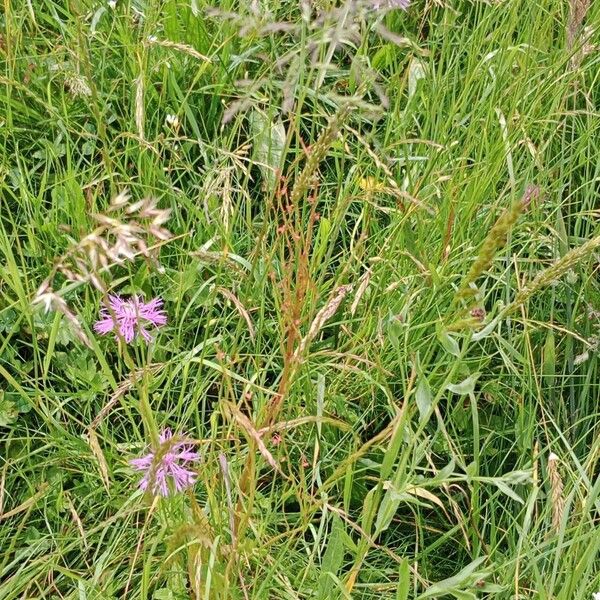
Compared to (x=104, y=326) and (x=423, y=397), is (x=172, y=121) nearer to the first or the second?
(x=104, y=326)

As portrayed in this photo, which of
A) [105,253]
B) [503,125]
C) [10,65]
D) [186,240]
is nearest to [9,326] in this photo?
[186,240]

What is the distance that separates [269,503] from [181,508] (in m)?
0.16

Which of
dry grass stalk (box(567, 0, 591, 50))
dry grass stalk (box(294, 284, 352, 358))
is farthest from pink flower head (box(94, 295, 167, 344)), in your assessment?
dry grass stalk (box(567, 0, 591, 50))

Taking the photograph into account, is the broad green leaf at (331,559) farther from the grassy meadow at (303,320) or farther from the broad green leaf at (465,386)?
the broad green leaf at (465,386)

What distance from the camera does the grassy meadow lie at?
4.38ft

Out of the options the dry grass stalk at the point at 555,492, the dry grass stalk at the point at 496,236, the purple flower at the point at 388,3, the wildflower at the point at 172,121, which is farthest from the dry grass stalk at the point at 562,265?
the wildflower at the point at 172,121

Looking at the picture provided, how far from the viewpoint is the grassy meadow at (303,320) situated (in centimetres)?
133

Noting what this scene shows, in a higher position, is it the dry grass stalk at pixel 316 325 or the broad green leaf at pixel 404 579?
the dry grass stalk at pixel 316 325

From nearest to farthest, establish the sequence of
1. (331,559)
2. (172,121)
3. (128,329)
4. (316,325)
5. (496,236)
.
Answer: (496,236)
(316,325)
(331,559)
(128,329)
(172,121)

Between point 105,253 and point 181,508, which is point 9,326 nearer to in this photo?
point 181,508

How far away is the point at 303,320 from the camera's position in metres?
1.28

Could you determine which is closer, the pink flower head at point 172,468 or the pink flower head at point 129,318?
the pink flower head at point 172,468

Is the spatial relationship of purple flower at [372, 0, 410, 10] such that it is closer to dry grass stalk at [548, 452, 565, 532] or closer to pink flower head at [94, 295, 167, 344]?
pink flower head at [94, 295, 167, 344]

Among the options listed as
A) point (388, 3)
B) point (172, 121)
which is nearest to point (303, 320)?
point (388, 3)
